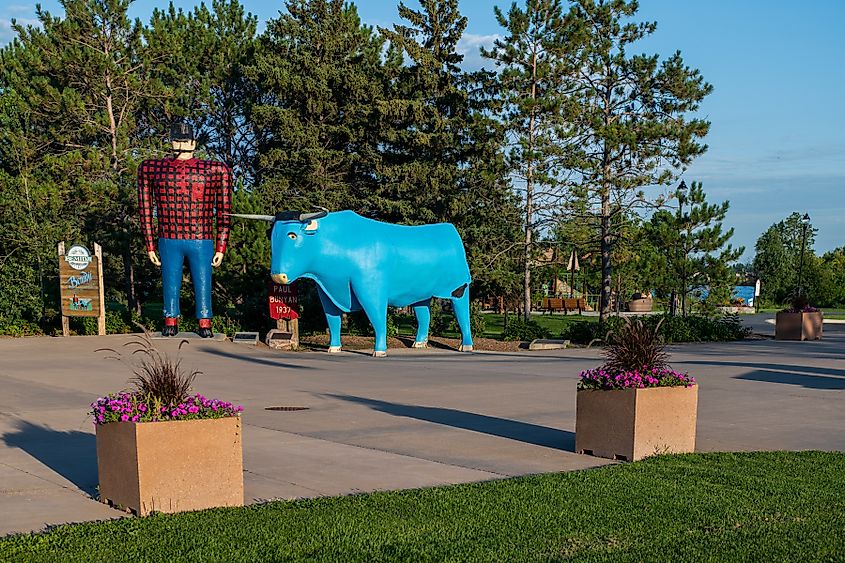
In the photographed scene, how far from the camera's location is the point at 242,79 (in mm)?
37844

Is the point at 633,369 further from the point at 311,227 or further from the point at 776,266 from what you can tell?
the point at 776,266

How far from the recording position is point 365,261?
22406 mm

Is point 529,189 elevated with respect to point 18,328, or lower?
elevated

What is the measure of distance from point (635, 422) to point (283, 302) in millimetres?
17619

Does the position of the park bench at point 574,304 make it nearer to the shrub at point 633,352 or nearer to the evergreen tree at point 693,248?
the evergreen tree at point 693,248

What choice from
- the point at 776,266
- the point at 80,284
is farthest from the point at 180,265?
the point at 776,266

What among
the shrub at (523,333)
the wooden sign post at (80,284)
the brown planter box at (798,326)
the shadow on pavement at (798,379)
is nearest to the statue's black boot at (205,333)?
the wooden sign post at (80,284)

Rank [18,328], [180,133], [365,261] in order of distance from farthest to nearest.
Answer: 1. [18,328]
2. [180,133]
3. [365,261]

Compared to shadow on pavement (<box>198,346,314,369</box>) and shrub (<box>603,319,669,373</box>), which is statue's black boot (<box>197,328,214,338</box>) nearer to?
shadow on pavement (<box>198,346,314,369</box>)

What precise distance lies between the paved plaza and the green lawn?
71 centimetres

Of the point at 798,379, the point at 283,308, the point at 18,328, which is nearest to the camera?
the point at 798,379

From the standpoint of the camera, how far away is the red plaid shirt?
2391cm

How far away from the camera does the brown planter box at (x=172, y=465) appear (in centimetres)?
650

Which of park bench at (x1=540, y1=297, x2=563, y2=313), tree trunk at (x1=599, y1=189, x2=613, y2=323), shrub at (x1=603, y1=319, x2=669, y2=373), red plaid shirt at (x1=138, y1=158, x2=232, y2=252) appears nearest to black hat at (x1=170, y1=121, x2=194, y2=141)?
red plaid shirt at (x1=138, y1=158, x2=232, y2=252)
